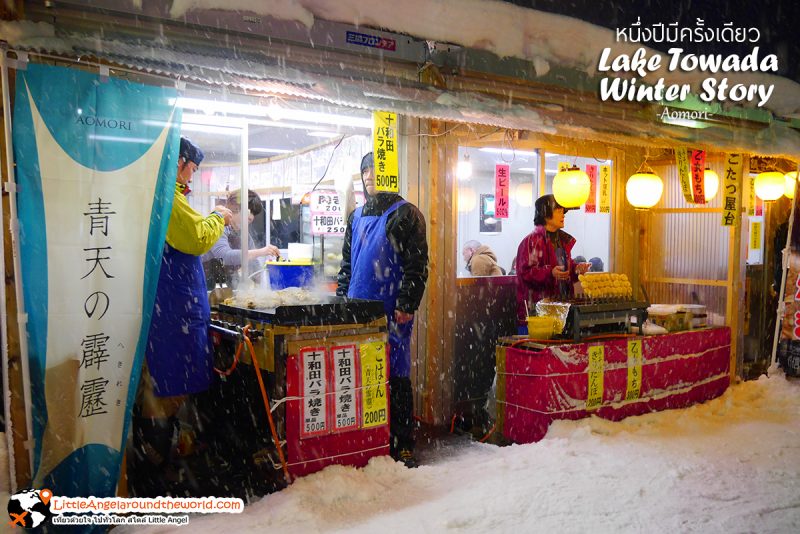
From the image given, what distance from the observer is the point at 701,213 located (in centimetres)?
1052

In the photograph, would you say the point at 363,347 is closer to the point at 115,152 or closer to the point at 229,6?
the point at 115,152

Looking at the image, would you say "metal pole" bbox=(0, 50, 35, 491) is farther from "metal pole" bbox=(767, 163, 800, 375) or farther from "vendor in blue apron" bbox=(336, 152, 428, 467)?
"metal pole" bbox=(767, 163, 800, 375)

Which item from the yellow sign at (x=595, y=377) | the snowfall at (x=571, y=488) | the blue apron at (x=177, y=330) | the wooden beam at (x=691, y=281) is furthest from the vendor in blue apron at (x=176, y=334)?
the wooden beam at (x=691, y=281)

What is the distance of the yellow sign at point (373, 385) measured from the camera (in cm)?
586

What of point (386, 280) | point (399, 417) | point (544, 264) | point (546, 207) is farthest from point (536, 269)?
point (399, 417)

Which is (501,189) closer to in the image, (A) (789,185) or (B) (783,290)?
(B) (783,290)

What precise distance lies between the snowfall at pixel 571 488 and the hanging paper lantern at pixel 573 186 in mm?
2988

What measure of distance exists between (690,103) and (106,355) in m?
8.87

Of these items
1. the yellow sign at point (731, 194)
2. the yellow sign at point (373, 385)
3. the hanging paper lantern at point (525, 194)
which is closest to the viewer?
the yellow sign at point (373, 385)

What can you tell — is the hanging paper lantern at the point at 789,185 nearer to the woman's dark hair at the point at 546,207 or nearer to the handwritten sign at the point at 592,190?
the handwritten sign at the point at 592,190

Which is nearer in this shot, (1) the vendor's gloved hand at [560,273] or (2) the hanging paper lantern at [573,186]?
(2) the hanging paper lantern at [573,186]

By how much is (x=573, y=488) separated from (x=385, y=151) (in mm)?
3987

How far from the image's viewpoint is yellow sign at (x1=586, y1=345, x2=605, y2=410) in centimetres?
727

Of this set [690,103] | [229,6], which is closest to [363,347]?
[229,6]
